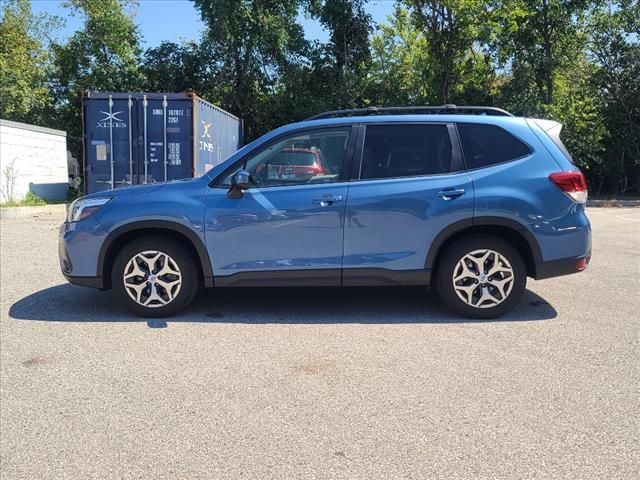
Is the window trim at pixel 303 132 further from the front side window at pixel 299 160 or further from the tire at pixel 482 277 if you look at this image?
the tire at pixel 482 277

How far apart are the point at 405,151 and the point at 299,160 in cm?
101

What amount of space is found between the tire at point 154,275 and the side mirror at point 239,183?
73cm

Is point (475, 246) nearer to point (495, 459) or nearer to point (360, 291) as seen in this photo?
point (360, 291)

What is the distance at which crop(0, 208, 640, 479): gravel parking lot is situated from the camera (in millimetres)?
2912

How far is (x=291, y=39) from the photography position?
2448 cm

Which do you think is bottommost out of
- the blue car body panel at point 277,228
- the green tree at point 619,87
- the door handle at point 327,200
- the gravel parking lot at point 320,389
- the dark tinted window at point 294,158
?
the gravel parking lot at point 320,389

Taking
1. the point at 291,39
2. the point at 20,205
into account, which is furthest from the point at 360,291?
the point at 291,39

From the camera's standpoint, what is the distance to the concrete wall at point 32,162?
54.0 feet

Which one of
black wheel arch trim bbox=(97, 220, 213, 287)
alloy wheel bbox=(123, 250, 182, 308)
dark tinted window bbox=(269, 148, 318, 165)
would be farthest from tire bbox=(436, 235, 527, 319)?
alloy wheel bbox=(123, 250, 182, 308)

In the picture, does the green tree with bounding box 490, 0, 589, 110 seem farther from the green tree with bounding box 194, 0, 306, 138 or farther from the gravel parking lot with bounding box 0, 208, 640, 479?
the gravel parking lot with bounding box 0, 208, 640, 479

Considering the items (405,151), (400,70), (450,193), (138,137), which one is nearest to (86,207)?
(405,151)

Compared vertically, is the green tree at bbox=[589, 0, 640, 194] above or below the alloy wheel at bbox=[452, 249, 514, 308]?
above

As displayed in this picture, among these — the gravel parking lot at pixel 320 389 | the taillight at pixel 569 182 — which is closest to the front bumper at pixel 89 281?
the gravel parking lot at pixel 320 389

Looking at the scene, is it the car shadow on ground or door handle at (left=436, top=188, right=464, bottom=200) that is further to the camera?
the car shadow on ground
